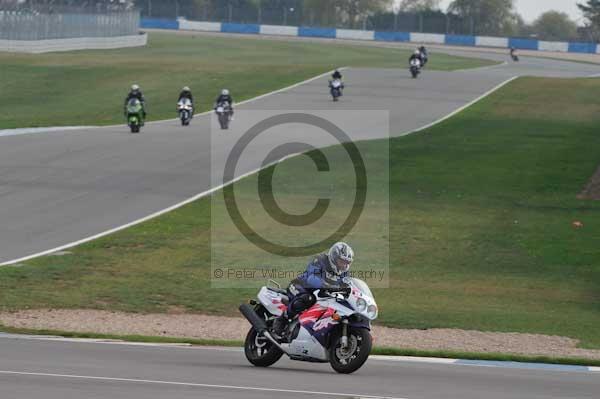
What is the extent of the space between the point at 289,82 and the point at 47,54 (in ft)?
78.8

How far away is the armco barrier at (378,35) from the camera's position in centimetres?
12838

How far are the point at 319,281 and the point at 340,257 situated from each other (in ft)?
1.51

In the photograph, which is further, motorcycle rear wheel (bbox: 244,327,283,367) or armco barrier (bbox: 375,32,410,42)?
armco barrier (bbox: 375,32,410,42)

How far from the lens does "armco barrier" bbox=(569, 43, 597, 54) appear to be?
411ft

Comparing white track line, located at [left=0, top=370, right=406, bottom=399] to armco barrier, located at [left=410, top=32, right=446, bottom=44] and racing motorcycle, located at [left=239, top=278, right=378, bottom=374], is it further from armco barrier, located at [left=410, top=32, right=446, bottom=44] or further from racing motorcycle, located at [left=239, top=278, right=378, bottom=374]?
armco barrier, located at [left=410, top=32, right=446, bottom=44]

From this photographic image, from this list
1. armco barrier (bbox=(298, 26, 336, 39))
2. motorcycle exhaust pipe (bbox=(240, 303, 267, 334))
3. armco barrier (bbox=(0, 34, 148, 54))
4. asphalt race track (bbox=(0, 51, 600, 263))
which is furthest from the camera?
armco barrier (bbox=(298, 26, 336, 39))

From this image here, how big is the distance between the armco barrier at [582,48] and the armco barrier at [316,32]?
27.1 metres

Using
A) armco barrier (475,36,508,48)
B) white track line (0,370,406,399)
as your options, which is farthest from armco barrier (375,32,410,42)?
white track line (0,370,406,399)

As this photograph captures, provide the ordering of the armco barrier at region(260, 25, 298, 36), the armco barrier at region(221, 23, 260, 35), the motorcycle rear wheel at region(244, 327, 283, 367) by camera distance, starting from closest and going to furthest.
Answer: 1. the motorcycle rear wheel at region(244, 327, 283, 367)
2. the armco barrier at region(260, 25, 298, 36)
3. the armco barrier at region(221, 23, 260, 35)

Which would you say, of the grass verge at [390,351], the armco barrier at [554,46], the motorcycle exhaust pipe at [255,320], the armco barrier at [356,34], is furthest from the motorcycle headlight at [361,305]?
the armco barrier at [356,34]

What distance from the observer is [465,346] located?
18109 millimetres

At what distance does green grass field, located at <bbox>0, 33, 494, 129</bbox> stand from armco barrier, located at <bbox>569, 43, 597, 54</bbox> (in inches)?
1209

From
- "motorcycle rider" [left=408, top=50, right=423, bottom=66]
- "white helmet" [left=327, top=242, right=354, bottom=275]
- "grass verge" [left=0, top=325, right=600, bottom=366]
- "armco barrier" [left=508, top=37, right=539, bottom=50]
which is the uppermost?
"armco barrier" [left=508, top=37, right=539, bottom=50]
